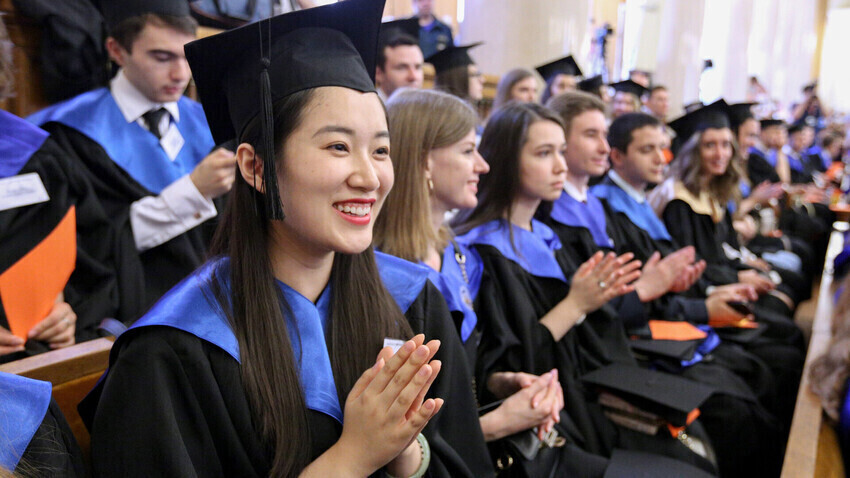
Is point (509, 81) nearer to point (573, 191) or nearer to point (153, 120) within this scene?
point (573, 191)

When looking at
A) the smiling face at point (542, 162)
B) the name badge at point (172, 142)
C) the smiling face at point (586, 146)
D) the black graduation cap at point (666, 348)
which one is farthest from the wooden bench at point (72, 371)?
the smiling face at point (586, 146)

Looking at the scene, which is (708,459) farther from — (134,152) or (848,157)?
(848,157)

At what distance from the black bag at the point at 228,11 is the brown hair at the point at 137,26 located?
99 centimetres

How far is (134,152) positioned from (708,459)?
2593mm

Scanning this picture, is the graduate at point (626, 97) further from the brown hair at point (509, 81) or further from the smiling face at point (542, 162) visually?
the smiling face at point (542, 162)

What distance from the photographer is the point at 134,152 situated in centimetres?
271

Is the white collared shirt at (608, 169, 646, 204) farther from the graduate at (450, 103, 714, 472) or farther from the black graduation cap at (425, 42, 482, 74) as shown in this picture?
the graduate at (450, 103, 714, 472)

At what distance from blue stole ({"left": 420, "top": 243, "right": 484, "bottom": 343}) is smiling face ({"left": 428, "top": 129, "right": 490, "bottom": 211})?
0.20 m

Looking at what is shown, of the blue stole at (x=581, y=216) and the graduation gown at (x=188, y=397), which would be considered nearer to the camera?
the graduation gown at (x=188, y=397)

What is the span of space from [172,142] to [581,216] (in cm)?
210

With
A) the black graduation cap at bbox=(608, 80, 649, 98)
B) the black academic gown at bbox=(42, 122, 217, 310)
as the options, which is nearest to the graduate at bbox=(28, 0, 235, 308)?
the black academic gown at bbox=(42, 122, 217, 310)

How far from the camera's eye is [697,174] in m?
5.12

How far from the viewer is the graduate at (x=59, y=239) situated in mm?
2023

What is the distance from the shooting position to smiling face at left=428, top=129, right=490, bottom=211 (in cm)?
240
